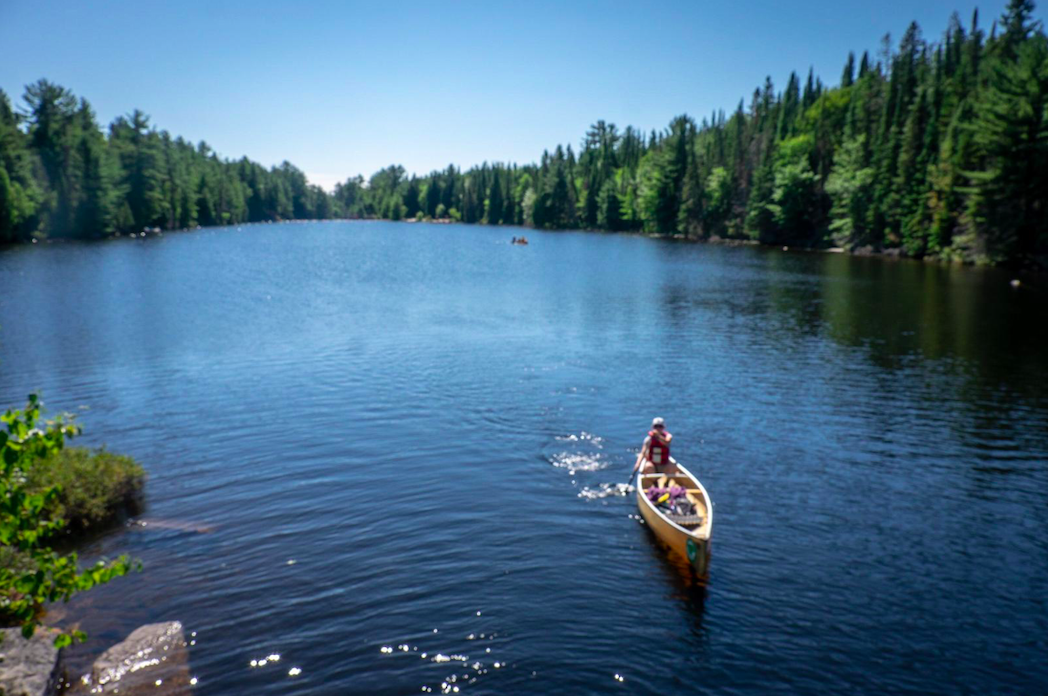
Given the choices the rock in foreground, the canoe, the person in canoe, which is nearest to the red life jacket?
the person in canoe

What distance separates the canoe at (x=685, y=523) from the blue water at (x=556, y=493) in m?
0.48

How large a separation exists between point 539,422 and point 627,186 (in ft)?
563

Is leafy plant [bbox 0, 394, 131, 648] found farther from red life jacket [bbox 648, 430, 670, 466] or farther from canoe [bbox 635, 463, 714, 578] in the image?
red life jacket [bbox 648, 430, 670, 466]

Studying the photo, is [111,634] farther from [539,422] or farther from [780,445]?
[780,445]

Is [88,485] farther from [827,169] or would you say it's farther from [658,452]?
[827,169]

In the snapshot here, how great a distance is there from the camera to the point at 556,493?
20.4 m

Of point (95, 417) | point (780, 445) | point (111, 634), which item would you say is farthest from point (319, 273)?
point (111, 634)

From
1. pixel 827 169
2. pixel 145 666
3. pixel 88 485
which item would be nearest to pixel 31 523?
pixel 145 666

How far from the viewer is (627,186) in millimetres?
190000

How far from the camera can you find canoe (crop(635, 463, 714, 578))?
15.4 meters

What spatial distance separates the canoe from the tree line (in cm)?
7328

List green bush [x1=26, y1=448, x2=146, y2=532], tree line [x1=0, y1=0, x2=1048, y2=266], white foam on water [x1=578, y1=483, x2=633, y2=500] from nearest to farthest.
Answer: green bush [x1=26, y1=448, x2=146, y2=532]
white foam on water [x1=578, y1=483, x2=633, y2=500]
tree line [x1=0, y1=0, x2=1048, y2=266]

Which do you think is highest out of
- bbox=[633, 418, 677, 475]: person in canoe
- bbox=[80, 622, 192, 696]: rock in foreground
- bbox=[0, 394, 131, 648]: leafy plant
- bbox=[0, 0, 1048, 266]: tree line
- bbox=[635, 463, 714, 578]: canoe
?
bbox=[0, 0, 1048, 266]: tree line

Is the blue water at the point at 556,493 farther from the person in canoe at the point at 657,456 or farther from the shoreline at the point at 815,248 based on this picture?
the shoreline at the point at 815,248
